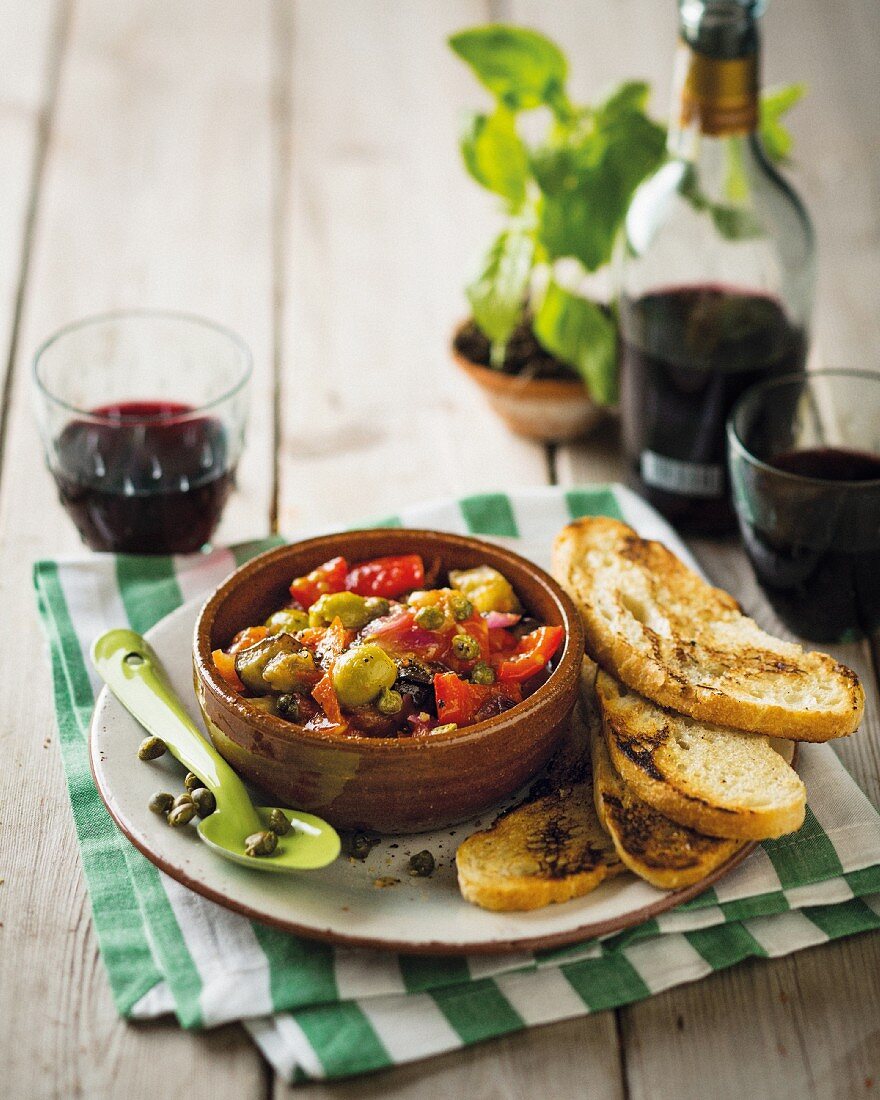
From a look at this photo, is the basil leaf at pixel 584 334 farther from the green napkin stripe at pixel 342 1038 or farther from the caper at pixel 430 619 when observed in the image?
the green napkin stripe at pixel 342 1038

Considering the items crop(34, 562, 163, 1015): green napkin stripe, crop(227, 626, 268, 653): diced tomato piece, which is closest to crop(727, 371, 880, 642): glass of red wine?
crop(227, 626, 268, 653): diced tomato piece

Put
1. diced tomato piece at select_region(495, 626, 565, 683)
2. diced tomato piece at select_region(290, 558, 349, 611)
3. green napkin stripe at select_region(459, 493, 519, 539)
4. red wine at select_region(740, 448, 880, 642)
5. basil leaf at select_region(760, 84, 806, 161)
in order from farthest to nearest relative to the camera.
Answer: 1. basil leaf at select_region(760, 84, 806, 161)
2. green napkin stripe at select_region(459, 493, 519, 539)
3. red wine at select_region(740, 448, 880, 642)
4. diced tomato piece at select_region(290, 558, 349, 611)
5. diced tomato piece at select_region(495, 626, 565, 683)

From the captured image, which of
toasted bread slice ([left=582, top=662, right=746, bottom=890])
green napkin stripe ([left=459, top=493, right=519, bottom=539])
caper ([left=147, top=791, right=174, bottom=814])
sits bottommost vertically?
caper ([left=147, top=791, right=174, bottom=814])

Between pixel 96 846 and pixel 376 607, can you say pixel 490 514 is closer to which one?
pixel 376 607

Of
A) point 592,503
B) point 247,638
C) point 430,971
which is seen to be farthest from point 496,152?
point 430,971

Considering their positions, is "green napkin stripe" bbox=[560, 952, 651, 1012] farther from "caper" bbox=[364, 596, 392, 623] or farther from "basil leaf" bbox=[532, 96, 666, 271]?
"basil leaf" bbox=[532, 96, 666, 271]

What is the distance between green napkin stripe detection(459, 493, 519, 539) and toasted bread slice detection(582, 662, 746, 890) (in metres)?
1.08

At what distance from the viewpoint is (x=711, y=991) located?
2281 millimetres

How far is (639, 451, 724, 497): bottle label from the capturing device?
11.6 feet

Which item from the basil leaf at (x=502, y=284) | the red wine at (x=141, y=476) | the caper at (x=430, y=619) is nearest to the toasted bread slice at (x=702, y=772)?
the caper at (x=430, y=619)

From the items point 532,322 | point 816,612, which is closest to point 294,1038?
point 816,612

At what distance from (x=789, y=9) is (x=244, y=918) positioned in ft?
17.8

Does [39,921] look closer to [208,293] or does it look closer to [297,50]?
[208,293]

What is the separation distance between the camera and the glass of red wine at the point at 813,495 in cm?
297
